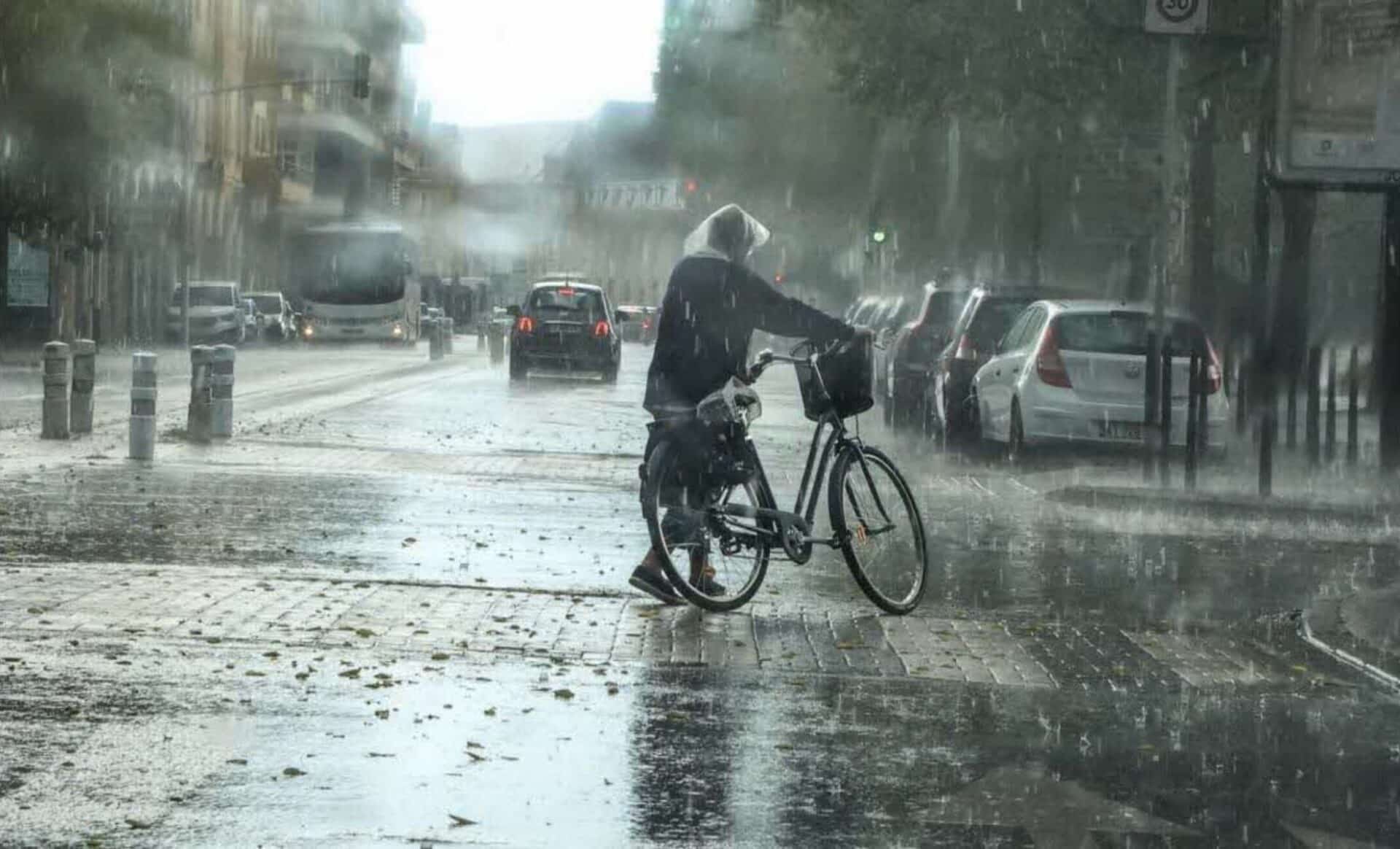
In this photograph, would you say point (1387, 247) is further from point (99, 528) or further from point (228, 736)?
point (228, 736)

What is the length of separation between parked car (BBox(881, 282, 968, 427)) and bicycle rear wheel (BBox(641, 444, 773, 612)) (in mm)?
18450

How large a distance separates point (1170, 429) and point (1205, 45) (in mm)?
8277

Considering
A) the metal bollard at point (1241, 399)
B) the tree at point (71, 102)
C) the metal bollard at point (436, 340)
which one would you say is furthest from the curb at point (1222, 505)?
the metal bollard at point (436, 340)

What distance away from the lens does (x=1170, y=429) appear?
2114 centimetres

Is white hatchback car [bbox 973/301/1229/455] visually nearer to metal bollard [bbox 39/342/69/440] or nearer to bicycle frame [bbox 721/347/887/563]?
metal bollard [bbox 39/342/69/440]

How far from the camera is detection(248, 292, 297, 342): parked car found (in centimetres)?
8288

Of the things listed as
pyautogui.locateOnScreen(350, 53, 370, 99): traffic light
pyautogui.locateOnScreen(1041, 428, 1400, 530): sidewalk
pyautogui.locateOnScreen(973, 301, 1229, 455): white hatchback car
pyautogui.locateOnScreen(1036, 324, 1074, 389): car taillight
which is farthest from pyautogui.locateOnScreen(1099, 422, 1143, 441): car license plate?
pyautogui.locateOnScreen(350, 53, 370, 99): traffic light

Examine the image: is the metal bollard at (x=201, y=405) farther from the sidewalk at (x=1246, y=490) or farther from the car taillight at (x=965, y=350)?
the car taillight at (x=965, y=350)

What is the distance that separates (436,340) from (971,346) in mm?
39075

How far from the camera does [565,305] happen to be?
46250mm

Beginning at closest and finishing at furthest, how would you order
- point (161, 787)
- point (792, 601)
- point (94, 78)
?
point (161, 787) < point (792, 601) < point (94, 78)

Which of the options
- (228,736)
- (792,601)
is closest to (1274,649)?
(792,601)

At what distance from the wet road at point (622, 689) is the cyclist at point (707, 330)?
0.83 meters

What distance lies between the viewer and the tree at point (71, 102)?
49.3m
